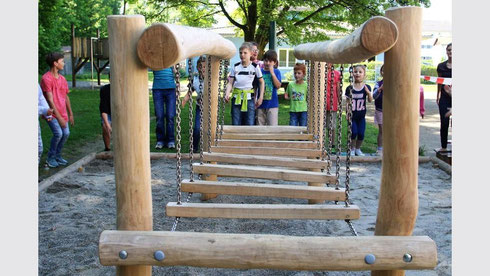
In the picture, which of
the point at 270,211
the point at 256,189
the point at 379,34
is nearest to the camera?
the point at 379,34

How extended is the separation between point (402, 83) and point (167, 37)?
1032 millimetres

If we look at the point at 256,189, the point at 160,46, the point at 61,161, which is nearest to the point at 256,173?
the point at 256,189

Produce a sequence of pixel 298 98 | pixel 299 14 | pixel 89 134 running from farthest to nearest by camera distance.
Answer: pixel 299 14
pixel 89 134
pixel 298 98

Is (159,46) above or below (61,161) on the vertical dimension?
above

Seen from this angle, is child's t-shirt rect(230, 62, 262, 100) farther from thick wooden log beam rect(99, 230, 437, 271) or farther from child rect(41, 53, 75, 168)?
thick wooden log beam rect(99, 230, 437, 271)

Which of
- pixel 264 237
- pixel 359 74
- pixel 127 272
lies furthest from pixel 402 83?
pixel 359 74

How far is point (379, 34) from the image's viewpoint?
7.37 feet

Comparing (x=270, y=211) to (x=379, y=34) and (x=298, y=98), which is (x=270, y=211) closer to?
(x=379, y=34)

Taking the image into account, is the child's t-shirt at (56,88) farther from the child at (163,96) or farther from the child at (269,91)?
the child at (269,91)

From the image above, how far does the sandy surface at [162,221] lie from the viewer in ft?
12.5

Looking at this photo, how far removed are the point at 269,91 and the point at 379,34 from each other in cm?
525

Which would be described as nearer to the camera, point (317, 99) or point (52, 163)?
point (317, 99)

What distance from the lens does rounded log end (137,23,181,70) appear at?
228 cm

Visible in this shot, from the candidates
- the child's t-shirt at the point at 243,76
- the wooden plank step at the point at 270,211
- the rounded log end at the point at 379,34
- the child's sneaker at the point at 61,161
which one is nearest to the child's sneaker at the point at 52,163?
the child's sneaker at the point at 61,161
